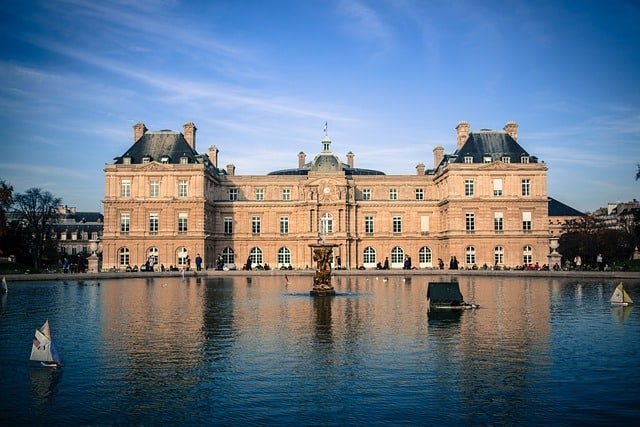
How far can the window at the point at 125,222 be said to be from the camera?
237ft

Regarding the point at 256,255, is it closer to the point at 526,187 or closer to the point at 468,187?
the point at 468,187

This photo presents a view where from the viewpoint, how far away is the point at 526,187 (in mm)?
74125

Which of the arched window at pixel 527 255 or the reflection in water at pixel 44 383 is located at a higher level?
the arched window at pixel 527 255

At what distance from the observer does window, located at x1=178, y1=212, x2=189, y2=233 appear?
72625 millimetres

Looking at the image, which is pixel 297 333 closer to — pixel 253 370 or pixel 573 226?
pixel 253 370

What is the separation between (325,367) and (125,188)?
62356 millimetres

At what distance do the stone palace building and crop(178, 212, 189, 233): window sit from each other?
140 mm

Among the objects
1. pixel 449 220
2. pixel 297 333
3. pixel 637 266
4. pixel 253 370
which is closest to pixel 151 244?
pixel 449 220

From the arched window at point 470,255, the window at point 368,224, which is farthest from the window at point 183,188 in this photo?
the arched window at point 470,255

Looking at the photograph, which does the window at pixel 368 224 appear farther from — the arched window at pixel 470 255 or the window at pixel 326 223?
the arched window at pixel 470 255

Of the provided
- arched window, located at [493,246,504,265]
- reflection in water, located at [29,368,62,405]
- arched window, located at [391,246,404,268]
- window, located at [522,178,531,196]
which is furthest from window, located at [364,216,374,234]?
reflection in water, located at [29,368,62,405]

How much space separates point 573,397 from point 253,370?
6.54 metres

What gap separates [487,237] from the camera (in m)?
73.2

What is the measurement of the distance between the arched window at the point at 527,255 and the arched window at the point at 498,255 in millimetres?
2502
